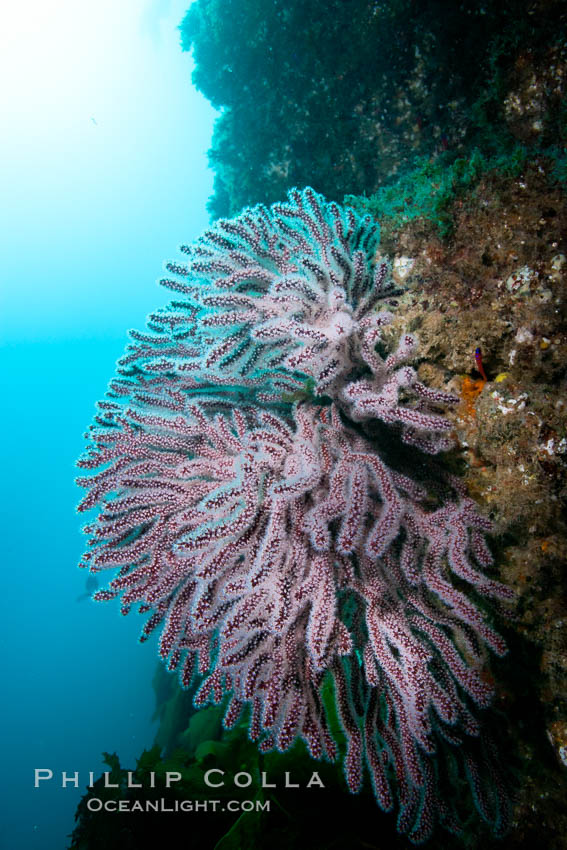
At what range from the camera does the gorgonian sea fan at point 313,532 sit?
2.54 meters

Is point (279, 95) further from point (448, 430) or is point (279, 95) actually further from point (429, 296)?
point (448, 430)

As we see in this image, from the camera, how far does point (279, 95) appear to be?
7.34 metres

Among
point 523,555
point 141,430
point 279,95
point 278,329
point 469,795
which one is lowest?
point 469,795

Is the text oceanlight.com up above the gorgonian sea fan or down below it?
below

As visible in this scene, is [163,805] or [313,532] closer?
[313,532]

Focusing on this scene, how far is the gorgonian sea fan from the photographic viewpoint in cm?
254

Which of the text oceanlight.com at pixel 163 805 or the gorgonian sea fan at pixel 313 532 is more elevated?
the gorgonian sea fan at pixel 313 532

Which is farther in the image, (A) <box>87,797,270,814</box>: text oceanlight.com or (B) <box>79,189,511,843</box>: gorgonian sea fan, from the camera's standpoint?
(A) <box>87,797,270,814</box>: text oceanlight.com

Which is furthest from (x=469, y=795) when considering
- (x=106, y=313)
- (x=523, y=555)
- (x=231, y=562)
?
(x=106, y=313)

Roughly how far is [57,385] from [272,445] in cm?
9927

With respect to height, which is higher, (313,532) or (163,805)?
(313,532)

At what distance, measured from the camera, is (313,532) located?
98.3 inches

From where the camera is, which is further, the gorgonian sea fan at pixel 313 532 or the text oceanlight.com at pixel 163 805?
the text oceanlight.com at pixel 163 805

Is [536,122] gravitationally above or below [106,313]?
below
